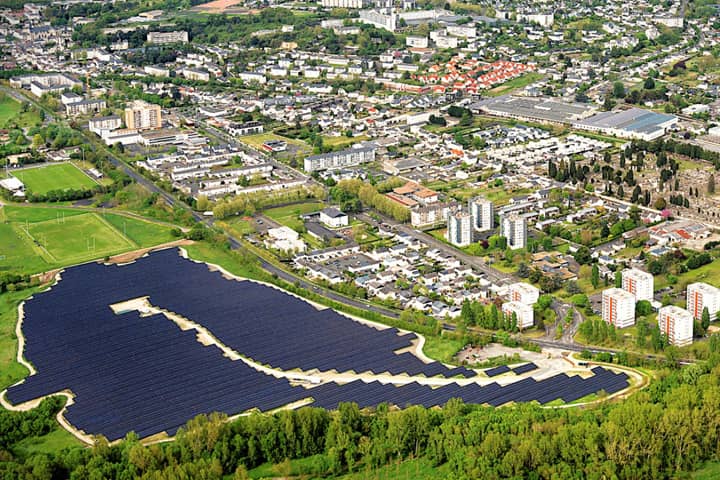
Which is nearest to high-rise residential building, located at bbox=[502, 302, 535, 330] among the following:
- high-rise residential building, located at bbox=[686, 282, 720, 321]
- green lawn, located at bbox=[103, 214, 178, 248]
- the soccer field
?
high-rise residential building, located at bbox=[686, 282, 720, 321]

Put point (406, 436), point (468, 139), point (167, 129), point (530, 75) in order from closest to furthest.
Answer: point (406, 436)
point (468, 139)
point (167, 129)
point (530, 75)

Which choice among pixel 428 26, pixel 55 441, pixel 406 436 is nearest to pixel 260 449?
pixel 406 436

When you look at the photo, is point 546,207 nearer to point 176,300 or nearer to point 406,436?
point 176,300

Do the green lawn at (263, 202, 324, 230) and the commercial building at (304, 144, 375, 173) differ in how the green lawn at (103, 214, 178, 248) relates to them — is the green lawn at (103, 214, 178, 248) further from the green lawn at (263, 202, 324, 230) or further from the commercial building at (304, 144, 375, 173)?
the commercial building at (304, 144, 375, 173)

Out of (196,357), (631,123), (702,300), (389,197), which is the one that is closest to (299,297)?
(196,357)

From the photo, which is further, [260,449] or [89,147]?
[89,147]

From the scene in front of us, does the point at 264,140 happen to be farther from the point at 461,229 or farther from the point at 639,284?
the point at 639,284
